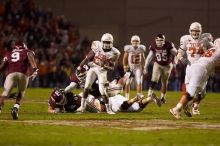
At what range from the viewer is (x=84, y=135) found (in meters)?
11.5

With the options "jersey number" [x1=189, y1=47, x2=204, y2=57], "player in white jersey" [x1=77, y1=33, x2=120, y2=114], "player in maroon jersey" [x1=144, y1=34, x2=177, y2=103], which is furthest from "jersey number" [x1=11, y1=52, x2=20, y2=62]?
"player in maroon jersey" [x1=144, y1=34, x2=177, y2=103]

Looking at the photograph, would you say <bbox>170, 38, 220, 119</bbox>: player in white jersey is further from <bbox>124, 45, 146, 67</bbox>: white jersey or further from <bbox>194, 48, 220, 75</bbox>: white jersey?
<bbox>124, 45, 146, 67</bbox>: white jersey

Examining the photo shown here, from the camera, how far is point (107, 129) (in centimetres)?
1249

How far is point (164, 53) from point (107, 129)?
24.9ft

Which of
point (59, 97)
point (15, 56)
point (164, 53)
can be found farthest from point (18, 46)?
point (164, 53)

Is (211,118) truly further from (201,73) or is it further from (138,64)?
(138,64)

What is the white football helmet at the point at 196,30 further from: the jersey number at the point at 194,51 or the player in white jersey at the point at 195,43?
the jersey number at the point at 194,51

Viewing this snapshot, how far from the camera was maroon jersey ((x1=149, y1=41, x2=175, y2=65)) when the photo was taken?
19750 millimetres

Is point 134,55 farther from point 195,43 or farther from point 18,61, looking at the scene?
point 18,61

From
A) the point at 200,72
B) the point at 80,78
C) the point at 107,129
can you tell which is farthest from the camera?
the point at 80,78

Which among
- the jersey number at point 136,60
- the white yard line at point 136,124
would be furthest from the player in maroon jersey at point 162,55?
the white yard line at point 136,124

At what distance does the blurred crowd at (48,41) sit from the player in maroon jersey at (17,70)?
14734 mm

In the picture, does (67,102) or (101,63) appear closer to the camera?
(101,63)

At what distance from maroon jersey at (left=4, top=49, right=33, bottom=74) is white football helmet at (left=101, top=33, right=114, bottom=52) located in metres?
2.59
